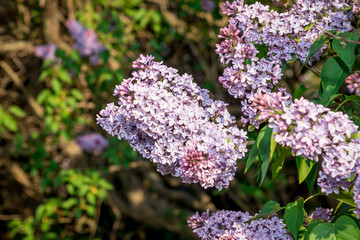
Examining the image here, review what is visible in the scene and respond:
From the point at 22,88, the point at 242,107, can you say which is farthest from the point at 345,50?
the point at 22,88

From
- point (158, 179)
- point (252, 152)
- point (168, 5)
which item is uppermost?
point (168, 5)

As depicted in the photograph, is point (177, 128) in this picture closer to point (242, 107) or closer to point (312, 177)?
point (242, 107)

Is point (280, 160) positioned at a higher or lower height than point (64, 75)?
lower

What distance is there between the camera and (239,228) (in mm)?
1229

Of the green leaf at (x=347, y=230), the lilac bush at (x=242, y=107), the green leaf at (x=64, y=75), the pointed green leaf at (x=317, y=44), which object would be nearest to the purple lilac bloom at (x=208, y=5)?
the green leaf at (x=64, y=75)

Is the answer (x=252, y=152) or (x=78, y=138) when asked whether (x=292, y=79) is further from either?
(x=252, y=152)

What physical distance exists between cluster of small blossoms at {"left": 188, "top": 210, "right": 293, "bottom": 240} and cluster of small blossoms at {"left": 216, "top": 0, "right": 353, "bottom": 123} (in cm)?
27

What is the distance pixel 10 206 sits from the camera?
172 inches

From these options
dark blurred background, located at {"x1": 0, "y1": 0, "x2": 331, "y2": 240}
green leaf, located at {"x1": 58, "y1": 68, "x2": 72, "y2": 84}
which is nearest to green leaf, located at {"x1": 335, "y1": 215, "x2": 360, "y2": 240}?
dark blurred background, located at {"x1": 0, "y1": 0, "x2": 331, "y2": 240}

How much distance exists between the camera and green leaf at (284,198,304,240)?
1.14m

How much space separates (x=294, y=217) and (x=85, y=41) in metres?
2.52

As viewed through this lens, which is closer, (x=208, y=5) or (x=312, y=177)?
(x=312, y=177)

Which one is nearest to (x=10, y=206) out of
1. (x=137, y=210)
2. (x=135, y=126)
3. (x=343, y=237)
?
(x=137, y=210)

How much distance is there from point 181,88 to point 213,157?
20cm
